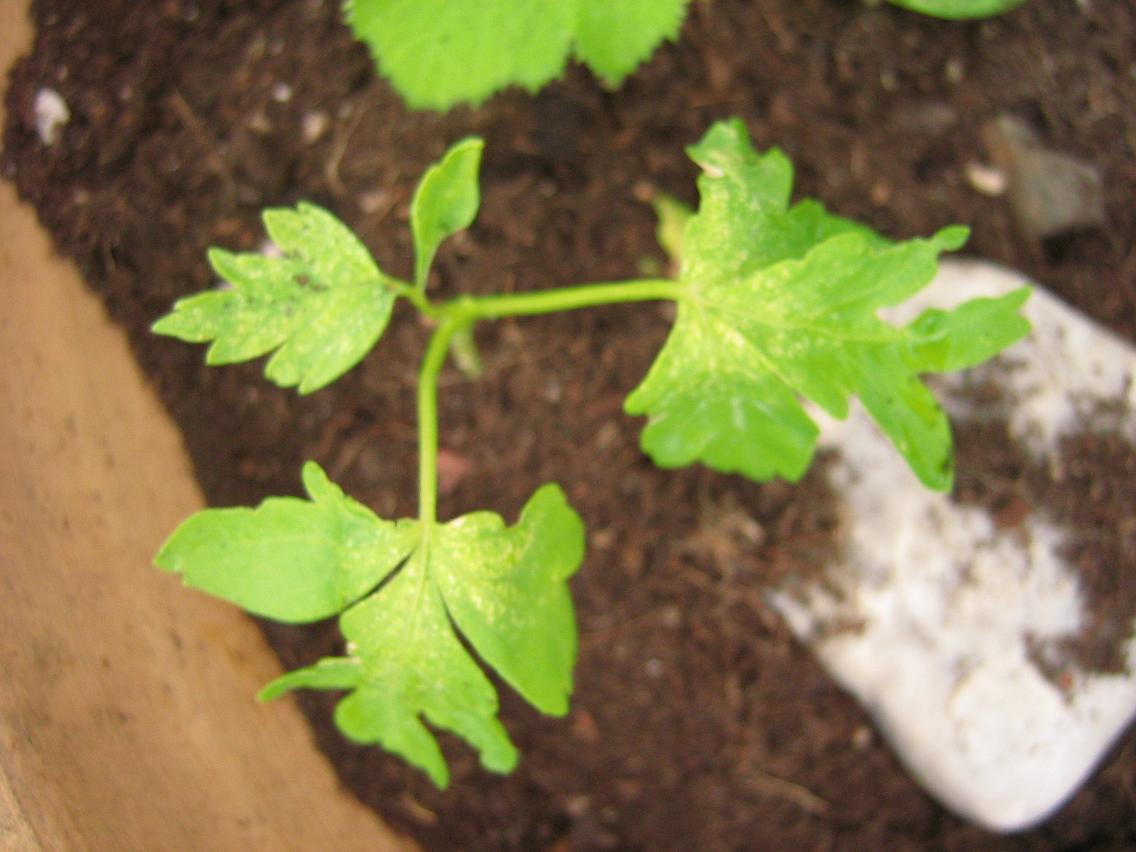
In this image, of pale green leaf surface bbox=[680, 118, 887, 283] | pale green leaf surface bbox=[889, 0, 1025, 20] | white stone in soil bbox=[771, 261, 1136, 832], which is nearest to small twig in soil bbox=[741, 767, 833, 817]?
white stone in soil bbox=[771, 261, 1136, 832]

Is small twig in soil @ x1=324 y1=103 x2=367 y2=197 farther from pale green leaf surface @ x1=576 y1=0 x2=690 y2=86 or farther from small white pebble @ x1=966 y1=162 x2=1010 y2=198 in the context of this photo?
small white pebble @ x1=966 y1=162 x2=1010 y2=198

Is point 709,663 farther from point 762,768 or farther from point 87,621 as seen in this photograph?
point 87,621

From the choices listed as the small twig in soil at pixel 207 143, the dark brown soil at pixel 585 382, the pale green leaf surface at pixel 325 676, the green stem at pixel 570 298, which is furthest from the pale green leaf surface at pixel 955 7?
the pale green leaf surface at pixel 325 676

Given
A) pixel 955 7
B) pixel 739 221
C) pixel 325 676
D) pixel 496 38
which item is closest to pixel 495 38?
pixel 496 38

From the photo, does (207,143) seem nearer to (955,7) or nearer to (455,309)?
(455,309)

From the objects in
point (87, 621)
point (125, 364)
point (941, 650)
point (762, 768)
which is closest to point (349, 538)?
point (87, 621)
